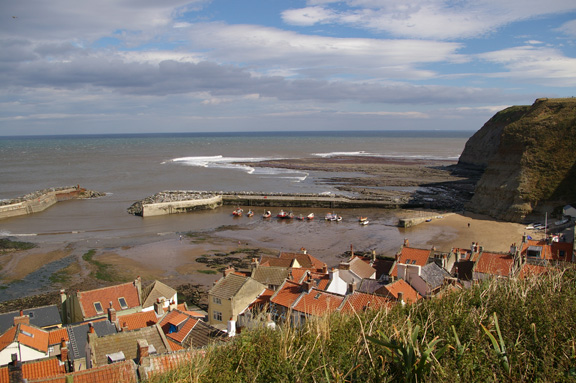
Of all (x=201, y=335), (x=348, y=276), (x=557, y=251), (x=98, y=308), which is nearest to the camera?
(x=201, y=335)

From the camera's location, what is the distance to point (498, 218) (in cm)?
5541

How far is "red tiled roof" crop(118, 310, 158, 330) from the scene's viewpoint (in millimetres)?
20253

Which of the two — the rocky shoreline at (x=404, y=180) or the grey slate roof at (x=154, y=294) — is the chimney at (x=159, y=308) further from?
the rocky shoreline at (x=404, y=180)

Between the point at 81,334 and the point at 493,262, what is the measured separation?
66.3 ft

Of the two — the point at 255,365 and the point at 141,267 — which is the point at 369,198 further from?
the point at 255,365

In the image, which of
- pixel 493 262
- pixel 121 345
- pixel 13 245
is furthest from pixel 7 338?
pixel 13 245

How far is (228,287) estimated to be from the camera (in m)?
23.5

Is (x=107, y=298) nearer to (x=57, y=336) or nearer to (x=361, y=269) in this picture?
(x=57, y=336)

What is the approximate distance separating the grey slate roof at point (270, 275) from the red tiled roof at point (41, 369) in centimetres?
1167

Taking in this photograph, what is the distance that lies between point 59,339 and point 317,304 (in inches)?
415

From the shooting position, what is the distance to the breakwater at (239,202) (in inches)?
2522

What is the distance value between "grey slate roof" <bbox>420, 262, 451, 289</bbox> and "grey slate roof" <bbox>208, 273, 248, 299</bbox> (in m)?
9.06

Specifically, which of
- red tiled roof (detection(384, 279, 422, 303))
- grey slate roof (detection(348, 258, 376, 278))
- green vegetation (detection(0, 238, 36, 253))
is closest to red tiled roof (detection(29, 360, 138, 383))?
red tiled roof (detection(384, 279, 422, 303))

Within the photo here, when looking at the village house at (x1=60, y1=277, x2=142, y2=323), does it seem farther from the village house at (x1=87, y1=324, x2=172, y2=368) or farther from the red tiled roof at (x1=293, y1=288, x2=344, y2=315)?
the red tiled roof at (x1=293, y1=288, x2=344, y2=315)
